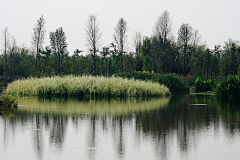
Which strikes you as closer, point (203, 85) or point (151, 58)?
point (203, 85)

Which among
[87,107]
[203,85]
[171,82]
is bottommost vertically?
[87,107]

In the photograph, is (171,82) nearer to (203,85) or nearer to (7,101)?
(203,85)

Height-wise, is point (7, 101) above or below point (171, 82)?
below

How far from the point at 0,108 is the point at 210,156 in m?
9.77

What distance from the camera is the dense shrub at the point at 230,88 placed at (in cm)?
2003

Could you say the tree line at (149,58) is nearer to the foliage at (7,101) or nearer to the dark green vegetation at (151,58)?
the dark green vegetation at (151,58)

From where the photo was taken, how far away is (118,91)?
20.7m

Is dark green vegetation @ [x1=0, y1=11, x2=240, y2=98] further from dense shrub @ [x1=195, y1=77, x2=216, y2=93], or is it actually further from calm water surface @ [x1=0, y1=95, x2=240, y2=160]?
calm water surface @ [x1=0, y1=95, x2=240, y2=160]

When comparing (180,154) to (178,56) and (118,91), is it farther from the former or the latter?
(178,56)

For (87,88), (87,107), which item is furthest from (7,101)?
(87,88)

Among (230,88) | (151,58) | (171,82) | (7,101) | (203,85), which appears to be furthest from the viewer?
(151,58)

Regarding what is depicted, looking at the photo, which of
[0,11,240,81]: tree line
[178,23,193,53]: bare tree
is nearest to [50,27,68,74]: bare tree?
[0,11,240,81]: tree line

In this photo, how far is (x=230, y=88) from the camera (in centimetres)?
2012

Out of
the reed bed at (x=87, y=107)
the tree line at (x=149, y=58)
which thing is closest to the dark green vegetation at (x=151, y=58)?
the tree line at (x=149, y=58)
